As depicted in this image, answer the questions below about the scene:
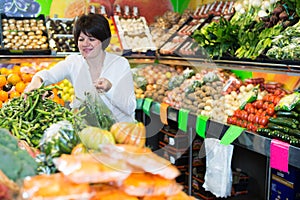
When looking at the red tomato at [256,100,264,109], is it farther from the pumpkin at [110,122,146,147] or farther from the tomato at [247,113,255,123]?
the pumpkin at [110,122,146,147]

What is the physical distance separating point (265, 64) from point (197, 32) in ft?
4.09

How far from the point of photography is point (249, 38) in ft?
12.1

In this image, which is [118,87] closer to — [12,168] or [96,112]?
[96,112]

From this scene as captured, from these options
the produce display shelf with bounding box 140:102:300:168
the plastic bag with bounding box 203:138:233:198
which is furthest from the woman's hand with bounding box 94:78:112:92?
the plastic bag with bounding box 203:138:233:198

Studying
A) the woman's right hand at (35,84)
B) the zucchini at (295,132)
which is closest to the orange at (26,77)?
the woman's right hand at (35,84)

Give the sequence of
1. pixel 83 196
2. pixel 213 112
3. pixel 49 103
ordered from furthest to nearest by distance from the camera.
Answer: pixel 213 112 < pixel 49 103 < pixel 83 196

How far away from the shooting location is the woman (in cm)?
108

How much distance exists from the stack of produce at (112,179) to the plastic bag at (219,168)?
262 cm

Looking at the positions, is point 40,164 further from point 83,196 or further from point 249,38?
point 249,38

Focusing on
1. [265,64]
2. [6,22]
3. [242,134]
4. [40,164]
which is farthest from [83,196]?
Answer: [6,22]

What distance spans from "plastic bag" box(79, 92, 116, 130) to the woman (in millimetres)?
16

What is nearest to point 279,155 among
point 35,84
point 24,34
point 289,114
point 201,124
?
point 289,114

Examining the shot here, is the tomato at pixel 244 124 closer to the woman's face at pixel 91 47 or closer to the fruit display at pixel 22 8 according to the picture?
the woman's face at pixel 91 47

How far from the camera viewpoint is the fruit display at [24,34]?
14.9 feet
